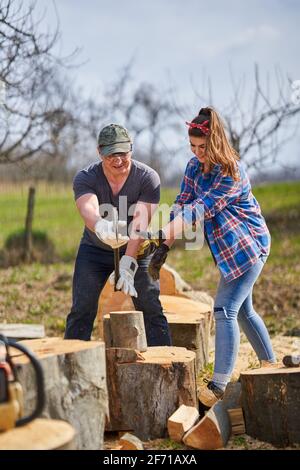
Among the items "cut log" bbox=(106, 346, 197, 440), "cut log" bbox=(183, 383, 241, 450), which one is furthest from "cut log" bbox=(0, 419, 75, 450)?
"cut log" bbox=(106, 346, 197, 440)

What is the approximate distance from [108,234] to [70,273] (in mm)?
6394

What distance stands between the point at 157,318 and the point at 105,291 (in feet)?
6.99

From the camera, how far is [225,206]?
4.48 metres

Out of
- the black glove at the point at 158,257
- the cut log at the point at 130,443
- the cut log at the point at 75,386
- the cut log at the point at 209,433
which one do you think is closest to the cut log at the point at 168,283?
the black glove at the point at 158,257

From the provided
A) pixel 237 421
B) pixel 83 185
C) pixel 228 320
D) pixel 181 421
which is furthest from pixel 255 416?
pixel 83 185

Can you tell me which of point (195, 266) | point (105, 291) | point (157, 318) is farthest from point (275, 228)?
point (157, 318)

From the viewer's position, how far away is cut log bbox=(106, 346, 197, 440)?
14.3 feet

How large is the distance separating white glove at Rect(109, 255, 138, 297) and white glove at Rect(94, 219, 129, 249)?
0.80 feet

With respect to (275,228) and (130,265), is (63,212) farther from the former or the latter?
(130,265)

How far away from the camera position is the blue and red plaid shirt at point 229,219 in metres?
4.44

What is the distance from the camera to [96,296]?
16.3ft

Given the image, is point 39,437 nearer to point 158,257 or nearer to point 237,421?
point 237,421

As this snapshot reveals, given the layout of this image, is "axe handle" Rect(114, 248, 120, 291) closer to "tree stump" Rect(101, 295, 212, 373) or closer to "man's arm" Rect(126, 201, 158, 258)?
"man's arm" Rect(126, 201, 158, 258)

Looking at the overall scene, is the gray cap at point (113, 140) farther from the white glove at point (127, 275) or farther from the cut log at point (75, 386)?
the cut log at point (75, 386)
